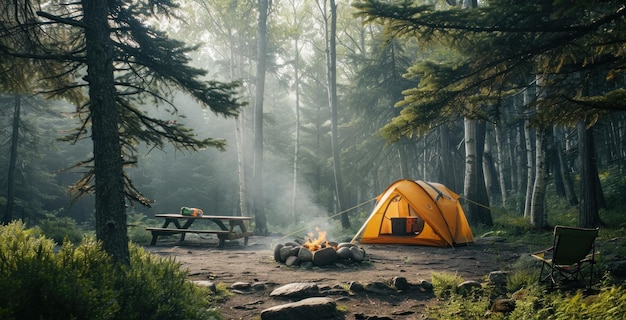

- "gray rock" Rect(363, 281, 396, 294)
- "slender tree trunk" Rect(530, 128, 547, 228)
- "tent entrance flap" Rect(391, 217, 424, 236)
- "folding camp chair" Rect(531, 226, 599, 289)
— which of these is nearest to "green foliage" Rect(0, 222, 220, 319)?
"gray rock" Rect(363, 281, 396, 294)

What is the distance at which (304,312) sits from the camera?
Result: 16.1 feet

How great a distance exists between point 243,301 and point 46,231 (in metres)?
10.8

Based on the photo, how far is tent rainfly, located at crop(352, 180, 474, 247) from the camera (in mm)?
11227

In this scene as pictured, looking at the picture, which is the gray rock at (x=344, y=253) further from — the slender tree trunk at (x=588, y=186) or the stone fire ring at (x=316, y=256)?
the slender tree trunk at (x=588, y=186)

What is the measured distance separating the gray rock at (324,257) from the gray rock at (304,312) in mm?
3258

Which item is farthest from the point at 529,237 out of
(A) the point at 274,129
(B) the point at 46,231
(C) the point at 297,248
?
(A) the point at 274,129

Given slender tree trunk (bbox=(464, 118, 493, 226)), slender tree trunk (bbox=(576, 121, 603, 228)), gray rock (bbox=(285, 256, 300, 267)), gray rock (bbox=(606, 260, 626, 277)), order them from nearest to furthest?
gray rock (bbox=(606, 260, 626, 277)) → gray rock (bbox=(285, 256, 300, 267)) → slender tree trunk (bbox=(576, 121, 603, 228)) → slender tree trunk (bbox=(464, 118, 493, 226))

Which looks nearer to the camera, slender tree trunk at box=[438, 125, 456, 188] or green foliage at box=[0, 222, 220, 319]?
green foliage at box=[0, 222, 220, 319]

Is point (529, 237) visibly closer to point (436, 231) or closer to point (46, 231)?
point (436, 231)

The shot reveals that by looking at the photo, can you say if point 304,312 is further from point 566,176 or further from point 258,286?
point 566,176

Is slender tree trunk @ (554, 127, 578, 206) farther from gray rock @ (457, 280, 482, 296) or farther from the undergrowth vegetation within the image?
gray rock @ (457, 280, 482, 296)

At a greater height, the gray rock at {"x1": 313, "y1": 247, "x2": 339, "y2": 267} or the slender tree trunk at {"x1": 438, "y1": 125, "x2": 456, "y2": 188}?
the slender tree trunk at {"x1": 438, "y1": 125, "x2": 456, "y2": 188}

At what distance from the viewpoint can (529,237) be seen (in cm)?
1162

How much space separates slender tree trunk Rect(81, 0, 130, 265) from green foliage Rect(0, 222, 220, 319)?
54 centimetres
